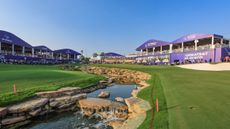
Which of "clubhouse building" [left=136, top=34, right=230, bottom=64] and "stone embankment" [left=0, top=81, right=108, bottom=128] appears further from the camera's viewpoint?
"clubhouse building" [left=136, top=34, right=230, bottom=64]

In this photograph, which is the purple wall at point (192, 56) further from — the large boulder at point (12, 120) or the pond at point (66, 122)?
the large boulder at point (12, 120)

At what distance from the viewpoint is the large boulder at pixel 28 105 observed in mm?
12562

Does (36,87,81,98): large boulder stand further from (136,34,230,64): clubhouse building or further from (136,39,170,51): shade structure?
(136,39,170,51): shade structure

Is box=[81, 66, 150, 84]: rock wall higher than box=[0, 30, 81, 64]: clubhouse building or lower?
lower

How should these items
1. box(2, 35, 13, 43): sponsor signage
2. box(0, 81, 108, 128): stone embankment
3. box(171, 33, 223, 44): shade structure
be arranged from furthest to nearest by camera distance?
box(2, 35, 13, 43): sponsor signage < box(171, 33, 223, 44): shade structure < box(0, 81, 108, 128): stone embankment

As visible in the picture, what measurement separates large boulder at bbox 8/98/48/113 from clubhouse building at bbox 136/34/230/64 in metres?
38.8

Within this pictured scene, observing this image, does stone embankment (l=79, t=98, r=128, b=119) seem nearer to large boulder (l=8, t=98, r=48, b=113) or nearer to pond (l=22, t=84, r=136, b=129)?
pond (l=22, t=84, r=136, b=129)

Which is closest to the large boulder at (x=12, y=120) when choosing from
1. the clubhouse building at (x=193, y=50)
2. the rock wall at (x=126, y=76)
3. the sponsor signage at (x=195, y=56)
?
the rock wall at (x=126, y=76)

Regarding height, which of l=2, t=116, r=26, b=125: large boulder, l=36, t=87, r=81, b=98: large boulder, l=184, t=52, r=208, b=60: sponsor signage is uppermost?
l=184, t=52, r=208, b=60: sponsor signage

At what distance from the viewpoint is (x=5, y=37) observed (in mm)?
55375

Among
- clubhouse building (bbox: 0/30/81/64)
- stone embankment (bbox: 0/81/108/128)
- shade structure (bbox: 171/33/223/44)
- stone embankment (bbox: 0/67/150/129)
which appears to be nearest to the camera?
stone embankment (bbox: 0/67/150/129)

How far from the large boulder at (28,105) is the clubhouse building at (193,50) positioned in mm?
38835

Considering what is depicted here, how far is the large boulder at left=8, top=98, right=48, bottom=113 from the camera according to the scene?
12.6 m

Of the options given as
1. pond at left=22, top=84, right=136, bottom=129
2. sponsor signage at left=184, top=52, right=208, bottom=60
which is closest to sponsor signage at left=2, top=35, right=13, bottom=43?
pond at left=22, top=84, right=136, bottom=129
